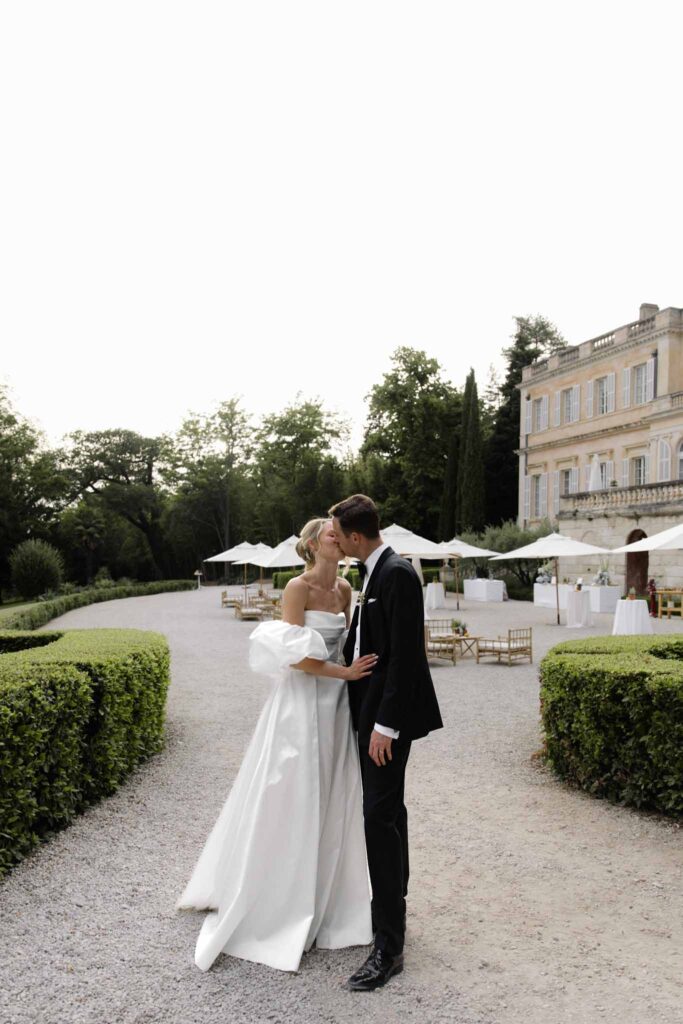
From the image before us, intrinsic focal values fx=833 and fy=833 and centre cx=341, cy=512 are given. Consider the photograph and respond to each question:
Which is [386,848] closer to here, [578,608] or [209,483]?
[578,608]

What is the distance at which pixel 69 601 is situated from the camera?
103 feet

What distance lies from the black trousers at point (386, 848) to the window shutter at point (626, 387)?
3623 cm

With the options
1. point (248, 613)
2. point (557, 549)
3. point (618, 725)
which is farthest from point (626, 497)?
point (618, 725)

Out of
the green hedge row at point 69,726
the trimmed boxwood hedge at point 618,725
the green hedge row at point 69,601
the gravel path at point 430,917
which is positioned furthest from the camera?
the green hedge row at point 69,601

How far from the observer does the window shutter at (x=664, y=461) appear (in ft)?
108

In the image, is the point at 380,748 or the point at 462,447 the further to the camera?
the point at 462,447

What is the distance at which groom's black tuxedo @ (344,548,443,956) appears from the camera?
11.3ft

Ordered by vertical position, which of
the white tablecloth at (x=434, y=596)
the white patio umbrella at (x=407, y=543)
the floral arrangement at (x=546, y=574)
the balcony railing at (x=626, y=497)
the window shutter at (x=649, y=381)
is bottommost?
the white tablecloth at (x=434, y=596)

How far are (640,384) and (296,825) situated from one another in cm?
3615

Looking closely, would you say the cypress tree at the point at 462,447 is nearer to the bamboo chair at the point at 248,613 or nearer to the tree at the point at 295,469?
the tree at the point at 295,469

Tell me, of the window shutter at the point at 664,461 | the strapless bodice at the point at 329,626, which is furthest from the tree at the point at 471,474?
the strapless bodice at the point at 329,626

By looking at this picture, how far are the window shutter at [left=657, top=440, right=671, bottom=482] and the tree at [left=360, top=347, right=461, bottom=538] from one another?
15.2 metres

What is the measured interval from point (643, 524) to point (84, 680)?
2549 cm

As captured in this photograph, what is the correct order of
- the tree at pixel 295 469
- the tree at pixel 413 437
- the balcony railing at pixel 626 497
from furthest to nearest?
the tree at pixel 295 469
the tree at pixel 413 437
the balcony railing at pixel 626 497
